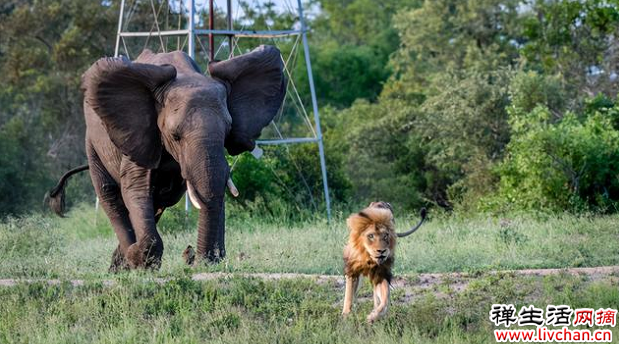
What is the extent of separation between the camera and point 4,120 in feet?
93.6

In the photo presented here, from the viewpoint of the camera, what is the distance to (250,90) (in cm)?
1266

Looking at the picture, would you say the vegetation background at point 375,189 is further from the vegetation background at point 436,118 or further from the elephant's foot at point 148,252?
the elephant's foot at point 148,252

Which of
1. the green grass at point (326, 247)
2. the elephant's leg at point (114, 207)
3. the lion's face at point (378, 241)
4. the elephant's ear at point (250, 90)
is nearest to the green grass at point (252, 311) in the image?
the lion's face at point (378, 241)

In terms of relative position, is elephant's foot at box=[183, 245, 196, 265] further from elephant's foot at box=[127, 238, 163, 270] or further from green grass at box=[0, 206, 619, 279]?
elephant's foot at box=[127, 238, 163, 270]

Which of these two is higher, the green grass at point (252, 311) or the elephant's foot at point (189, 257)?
the elephant's foot at point (189, 257)

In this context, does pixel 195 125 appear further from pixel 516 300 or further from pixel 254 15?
pixel 254 15

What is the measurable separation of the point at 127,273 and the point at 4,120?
61.1 feet

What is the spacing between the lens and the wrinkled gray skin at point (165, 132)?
1109 cm

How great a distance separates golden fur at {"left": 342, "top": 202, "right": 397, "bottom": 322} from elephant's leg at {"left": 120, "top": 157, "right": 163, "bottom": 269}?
301 centimetres

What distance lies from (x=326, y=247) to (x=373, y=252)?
16.6 feet

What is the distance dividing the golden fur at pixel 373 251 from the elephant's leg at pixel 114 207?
4.00 metres

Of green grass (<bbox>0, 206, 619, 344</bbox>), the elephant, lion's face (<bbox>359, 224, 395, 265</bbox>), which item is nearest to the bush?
green grass (<bbox>0, 206, 619, 344</bbox>)

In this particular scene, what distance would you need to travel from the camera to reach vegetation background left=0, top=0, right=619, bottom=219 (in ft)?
61.2

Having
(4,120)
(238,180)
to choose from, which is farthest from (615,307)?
(4,120)
